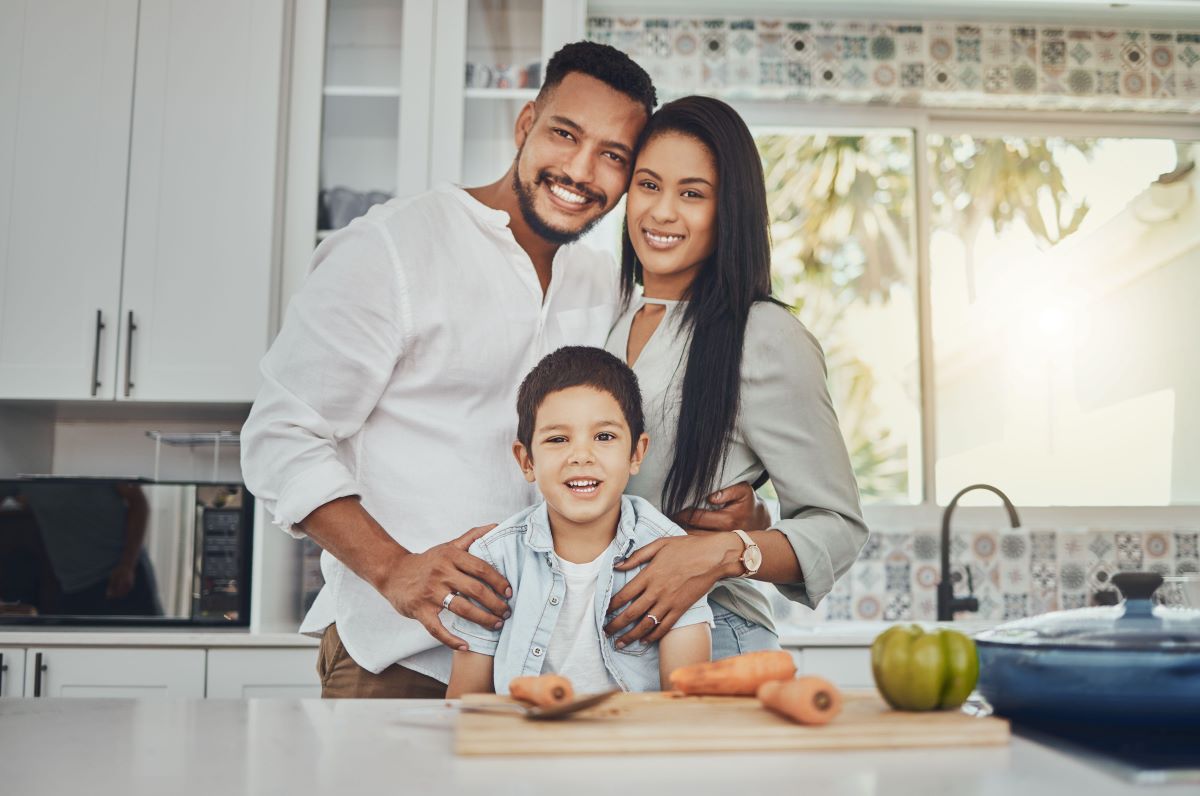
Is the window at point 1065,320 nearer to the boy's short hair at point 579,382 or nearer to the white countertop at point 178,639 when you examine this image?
the white countertop at point 178,639

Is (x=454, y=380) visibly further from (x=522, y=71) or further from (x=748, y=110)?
(x=748, y=110)

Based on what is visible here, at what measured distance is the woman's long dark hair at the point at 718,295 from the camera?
1.48 metres

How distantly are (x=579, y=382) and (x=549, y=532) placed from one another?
0.20 meters

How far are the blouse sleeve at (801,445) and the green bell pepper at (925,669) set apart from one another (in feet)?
1.47

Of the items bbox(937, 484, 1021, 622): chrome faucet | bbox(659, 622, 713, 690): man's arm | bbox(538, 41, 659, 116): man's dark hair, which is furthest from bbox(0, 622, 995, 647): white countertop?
bbox(538, 41, 659, 116): man's dark hair

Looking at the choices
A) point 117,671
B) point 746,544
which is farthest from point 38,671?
point 746,544

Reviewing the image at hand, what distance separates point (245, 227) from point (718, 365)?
5.75ft

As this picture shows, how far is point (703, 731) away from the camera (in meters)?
0.84

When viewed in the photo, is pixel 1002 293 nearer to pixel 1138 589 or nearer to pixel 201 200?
pixel 201 200

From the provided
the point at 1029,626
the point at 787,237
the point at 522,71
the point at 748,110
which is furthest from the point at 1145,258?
the point at 1029,626

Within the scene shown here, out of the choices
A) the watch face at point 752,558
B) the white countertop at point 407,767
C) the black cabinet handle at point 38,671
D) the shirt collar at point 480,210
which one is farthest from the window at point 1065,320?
the white countertop at point 407,767

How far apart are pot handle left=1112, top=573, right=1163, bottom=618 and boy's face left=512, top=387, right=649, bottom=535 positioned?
0.63 m

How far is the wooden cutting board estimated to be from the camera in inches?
32.5

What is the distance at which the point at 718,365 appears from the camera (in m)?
1.49
